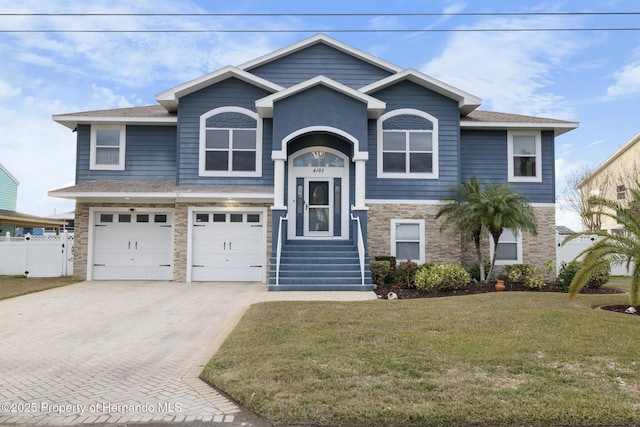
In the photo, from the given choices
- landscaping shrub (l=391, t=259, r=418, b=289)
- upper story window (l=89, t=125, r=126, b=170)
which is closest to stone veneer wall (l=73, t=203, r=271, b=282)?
upper story window (l=89, t=125, r=126, b=170)

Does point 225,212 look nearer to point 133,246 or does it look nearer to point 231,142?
point 231,142

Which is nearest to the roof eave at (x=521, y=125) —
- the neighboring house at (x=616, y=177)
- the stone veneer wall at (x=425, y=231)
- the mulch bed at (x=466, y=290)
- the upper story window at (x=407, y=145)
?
the upper story window at (x=407, y=145)

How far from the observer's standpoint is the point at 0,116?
75.6 ft

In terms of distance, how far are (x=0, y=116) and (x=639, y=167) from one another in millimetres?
35127

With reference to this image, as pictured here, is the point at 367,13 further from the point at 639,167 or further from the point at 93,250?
the point at 639,167

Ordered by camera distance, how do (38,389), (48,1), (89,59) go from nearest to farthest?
(38,389) < (48,1) < (89,59)

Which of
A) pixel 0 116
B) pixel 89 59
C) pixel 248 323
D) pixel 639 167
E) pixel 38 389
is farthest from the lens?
pixel 639 167

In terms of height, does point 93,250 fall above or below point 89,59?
below

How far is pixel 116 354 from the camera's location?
6.43 meters

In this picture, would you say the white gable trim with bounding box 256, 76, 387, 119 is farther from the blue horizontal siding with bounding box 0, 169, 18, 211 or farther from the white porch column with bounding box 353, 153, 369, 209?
the blue horizontal siding with bounding box 0, 169, 18, 211

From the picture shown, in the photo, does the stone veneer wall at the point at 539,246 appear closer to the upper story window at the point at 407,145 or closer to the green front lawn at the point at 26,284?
the upper story window at the point at 407,145

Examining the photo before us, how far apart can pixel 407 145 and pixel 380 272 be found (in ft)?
15.2

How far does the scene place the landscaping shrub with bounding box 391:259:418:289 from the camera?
13.2 metres

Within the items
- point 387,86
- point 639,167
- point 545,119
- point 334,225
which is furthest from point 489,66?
point 639,167
